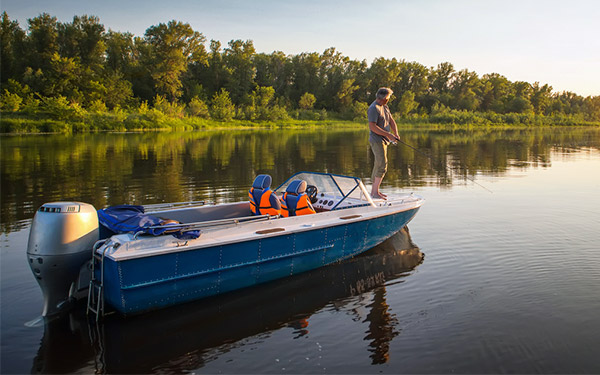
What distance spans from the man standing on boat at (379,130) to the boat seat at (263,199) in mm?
2428

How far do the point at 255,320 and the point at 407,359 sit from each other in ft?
6.09

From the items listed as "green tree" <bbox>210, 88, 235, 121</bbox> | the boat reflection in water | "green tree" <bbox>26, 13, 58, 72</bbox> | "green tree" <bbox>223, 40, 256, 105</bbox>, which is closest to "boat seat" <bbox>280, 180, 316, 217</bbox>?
the boat reflection in water

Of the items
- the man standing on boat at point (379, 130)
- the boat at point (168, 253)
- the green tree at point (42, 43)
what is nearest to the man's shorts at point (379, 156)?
the man standing on boat at point (379, 130)

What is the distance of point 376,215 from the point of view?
7512 millimetres

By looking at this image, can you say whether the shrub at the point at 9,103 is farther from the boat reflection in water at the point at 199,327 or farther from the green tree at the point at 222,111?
the boat reflection in water at the point at 199,327

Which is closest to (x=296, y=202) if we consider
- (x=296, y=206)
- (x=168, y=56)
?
(x=296, y=206)

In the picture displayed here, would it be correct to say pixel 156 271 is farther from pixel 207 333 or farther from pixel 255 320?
pixel 255 320

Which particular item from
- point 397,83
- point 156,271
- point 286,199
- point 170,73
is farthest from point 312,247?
point 397,83

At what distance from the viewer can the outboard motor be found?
16.1ft

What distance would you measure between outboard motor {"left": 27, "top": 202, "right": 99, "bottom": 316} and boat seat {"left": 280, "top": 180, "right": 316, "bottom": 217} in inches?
116

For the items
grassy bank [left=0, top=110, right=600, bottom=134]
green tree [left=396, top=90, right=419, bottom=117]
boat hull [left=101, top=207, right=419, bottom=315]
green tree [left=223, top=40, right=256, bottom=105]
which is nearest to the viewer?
boat hull [left=101, top=207, right=419, bottom=315]

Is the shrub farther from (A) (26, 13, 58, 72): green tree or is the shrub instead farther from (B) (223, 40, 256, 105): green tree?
(B) (223, 40, 256, 105): green tree

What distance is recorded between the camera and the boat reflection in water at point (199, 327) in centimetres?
449

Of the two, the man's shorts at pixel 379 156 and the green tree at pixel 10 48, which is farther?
the green tree at pixel 10 48
